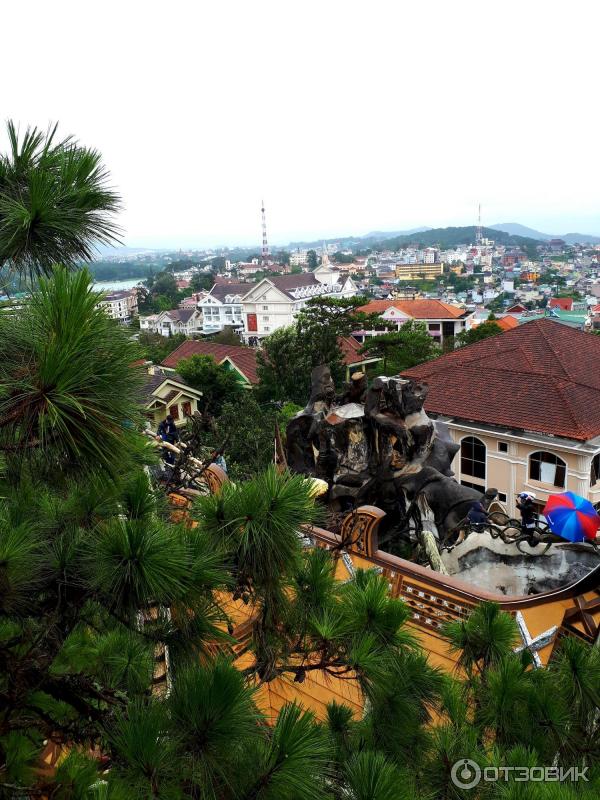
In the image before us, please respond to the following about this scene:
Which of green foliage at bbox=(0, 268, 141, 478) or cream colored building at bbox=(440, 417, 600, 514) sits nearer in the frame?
green foliage at bbox=(0, 268, 141, 478)

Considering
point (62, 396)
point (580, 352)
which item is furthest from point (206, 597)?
point (580, 352)

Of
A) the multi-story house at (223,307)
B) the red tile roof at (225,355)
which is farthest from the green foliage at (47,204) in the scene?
the multi-story house at (223,307)

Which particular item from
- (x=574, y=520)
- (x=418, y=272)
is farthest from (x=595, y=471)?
(x=418, y=272)

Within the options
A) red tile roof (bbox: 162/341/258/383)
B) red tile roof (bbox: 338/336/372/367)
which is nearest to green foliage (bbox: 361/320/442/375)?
red tile roof (bbox: 338/336/372/367)

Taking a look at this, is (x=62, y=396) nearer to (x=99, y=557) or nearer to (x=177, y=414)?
(x=99, y=557)

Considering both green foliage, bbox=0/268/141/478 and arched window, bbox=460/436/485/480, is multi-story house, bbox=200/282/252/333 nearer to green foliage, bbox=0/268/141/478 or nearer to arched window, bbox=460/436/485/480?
arched window, bbox=460/436/485/480
